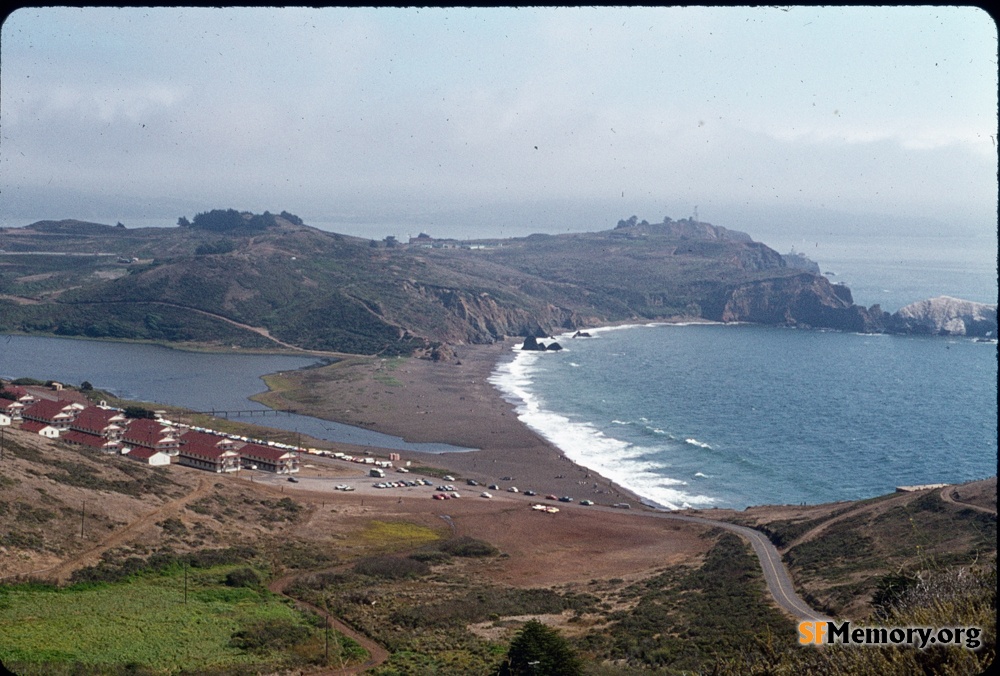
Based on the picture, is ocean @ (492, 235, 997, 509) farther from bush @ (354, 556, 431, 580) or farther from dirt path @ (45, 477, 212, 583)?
dirt path @ (45, 477, 212, 583)

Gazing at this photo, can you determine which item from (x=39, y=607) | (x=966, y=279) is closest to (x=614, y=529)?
(x=39, y=607)

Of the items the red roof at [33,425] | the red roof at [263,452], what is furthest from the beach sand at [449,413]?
the red roof at [33,425]

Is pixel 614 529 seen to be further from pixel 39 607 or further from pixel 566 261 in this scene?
pixel 566 261

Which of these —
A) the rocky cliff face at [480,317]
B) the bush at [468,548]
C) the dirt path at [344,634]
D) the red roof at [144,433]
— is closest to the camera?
the dirt path at [344,634]

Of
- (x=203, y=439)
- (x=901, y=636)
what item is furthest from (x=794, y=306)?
(x=901, y=636)

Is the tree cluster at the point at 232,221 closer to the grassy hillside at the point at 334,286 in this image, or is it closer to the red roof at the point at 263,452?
the grassy hillside at the point at 334,286

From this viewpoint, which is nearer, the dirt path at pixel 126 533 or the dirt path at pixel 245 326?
the dirt path at pixel 126 533

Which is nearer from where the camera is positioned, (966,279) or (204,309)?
(204,309)
